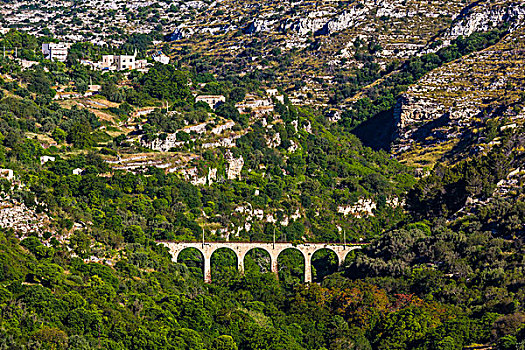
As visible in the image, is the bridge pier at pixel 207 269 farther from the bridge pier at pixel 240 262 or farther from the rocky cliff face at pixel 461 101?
the rocky cliff face at pixel 461 101

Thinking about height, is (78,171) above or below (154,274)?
above

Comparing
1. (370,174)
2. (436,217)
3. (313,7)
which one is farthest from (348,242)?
(313,7)

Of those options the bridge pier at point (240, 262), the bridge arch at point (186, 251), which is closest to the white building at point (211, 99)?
the bridge pier at point (240, 262)

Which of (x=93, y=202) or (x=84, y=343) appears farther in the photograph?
(x=93, y=202)

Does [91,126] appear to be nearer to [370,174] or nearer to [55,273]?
[370,174]

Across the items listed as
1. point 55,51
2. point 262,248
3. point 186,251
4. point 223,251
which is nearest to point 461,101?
point 55,51

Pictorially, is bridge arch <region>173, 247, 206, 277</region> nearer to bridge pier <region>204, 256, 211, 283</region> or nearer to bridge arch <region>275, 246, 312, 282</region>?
bridge pier <region>204, 256, 211, 283</region>
